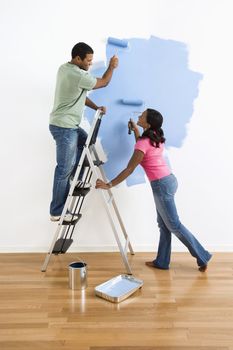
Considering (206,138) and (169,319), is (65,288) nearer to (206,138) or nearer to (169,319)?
(169,319)

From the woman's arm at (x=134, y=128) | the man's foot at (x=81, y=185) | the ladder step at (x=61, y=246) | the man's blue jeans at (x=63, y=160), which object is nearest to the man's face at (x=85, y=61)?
the man's blue jeans at (x=63, y=160)

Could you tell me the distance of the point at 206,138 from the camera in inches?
126

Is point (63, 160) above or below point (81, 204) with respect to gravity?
above

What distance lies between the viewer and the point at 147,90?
Result: 10.3 feet

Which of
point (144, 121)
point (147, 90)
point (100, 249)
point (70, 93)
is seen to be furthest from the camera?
point (100, 249)

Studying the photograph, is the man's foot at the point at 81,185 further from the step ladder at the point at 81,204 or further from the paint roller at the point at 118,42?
the paint roller at the point at 118,42

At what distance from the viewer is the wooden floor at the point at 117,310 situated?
6.59ft

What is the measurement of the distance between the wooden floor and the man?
0.50 m

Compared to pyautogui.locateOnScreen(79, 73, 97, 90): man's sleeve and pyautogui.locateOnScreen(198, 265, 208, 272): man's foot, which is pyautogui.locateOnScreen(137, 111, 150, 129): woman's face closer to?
pyautogui.locateOnScreen(79, 73, 97, 90): man's sleeve

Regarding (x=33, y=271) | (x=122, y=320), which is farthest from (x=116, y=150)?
(x=122, y=320)

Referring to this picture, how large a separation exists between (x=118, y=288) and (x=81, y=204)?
78cm

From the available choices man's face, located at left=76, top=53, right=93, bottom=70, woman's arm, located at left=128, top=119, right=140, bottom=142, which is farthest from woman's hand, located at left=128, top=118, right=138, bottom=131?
man's face, located at left=76, top=53, right=93, bottom=70

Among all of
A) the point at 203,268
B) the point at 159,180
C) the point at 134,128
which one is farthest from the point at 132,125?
the point at 203,268

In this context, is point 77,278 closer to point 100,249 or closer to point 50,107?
point 100,249
